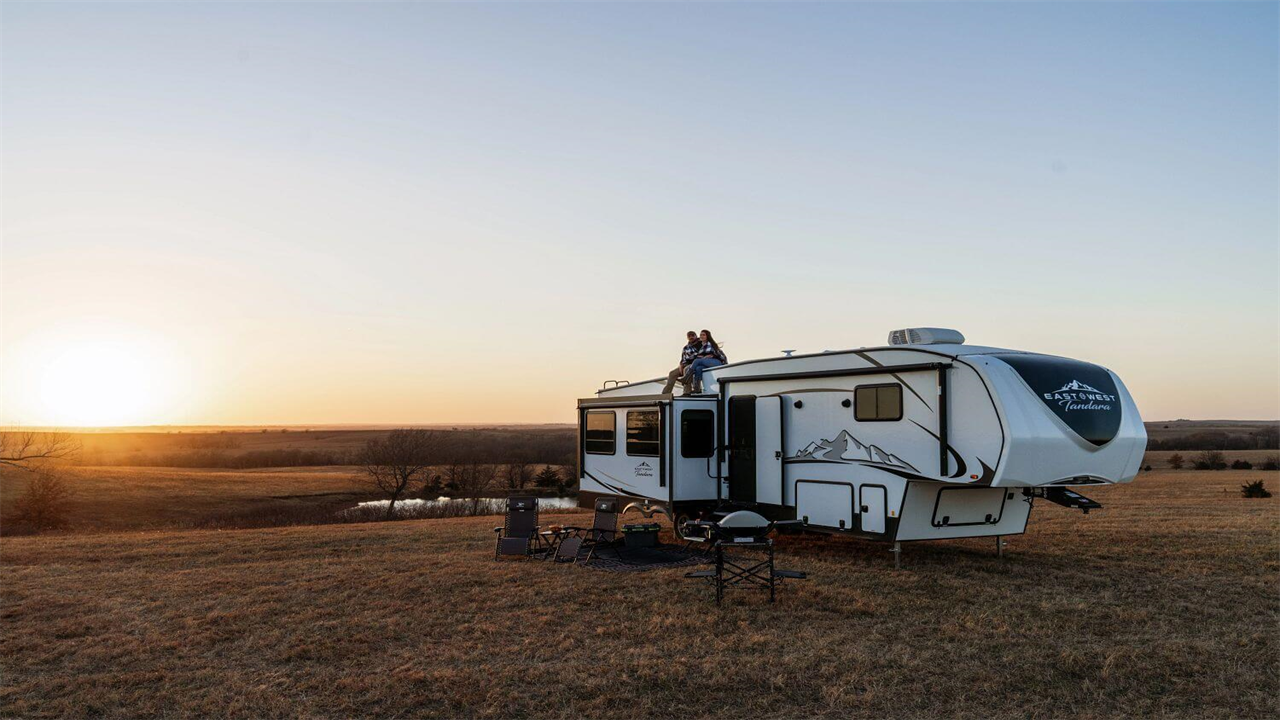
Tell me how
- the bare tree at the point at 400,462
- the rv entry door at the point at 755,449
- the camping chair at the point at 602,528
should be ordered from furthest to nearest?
1. the bare tree at the point at 400,462
2. the rv entry door at the point at 755,449
3. the camping chair at the point at 602,528

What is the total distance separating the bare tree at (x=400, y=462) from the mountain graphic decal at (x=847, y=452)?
28676 mm

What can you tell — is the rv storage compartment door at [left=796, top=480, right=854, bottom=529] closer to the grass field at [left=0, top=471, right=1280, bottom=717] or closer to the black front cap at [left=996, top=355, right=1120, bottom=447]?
the grass field at [left=0, top=471, right=1280, bottom=717]

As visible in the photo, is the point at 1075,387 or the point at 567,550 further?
the point at 567,550

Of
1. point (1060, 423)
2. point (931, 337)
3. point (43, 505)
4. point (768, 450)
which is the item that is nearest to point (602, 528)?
point (768, 450)

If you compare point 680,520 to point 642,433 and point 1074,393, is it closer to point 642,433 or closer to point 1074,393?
point 642,433

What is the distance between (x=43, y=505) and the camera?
2792 centimetres

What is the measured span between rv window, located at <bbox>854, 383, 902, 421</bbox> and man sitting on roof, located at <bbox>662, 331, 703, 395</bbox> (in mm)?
3425

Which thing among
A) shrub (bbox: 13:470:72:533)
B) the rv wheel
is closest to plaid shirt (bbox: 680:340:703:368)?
the rv wheel

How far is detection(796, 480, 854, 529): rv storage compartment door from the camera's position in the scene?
1011 centimetres

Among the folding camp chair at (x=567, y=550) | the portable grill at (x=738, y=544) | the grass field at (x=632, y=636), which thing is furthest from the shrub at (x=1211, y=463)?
the folding camp chair at (x=567, y=550)

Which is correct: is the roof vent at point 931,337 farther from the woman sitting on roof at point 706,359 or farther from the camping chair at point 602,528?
the camping chair at point 602,528

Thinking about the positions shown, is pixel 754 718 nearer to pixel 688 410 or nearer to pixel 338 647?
pixel 338 647

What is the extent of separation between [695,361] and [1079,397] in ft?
18.4

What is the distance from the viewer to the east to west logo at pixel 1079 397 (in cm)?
877
